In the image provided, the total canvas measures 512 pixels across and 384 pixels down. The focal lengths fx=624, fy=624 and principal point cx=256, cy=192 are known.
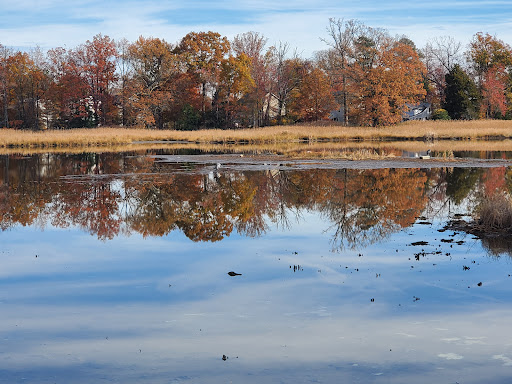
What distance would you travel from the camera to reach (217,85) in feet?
253

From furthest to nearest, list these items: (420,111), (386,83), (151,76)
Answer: (420,111)
(151,76)
(386,83)

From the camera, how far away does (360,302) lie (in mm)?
8586

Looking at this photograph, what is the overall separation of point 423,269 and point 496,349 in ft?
11.7

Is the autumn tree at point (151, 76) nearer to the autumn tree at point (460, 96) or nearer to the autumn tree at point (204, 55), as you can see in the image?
the autumn tree at point (204, 55)

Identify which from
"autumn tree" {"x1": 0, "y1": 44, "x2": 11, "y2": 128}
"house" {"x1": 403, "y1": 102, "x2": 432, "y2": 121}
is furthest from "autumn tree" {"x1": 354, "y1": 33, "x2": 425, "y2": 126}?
"autumn tree" {"x1": 0, "y1": 44, "x2": 11, "y2": 128}

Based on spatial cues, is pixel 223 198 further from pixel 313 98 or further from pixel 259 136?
pixel 313 98

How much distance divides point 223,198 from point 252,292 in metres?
10.4

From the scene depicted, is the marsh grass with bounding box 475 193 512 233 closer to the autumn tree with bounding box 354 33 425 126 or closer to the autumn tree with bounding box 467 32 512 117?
the autumn tree with bounding box 354 33 425 126

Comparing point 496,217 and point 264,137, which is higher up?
point 264,137

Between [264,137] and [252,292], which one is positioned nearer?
[252,292]

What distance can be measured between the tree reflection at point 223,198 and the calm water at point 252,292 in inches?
4.7

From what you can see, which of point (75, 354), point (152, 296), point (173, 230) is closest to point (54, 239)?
point (173, 230)

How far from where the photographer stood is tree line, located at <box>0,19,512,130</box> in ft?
237

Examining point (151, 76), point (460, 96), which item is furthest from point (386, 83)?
point (151, 76)
